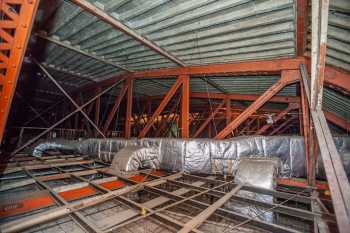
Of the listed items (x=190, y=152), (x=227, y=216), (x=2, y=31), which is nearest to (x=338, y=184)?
(x=227, y=216)

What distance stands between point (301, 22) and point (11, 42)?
147 inches

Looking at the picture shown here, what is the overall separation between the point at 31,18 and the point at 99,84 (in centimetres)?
652

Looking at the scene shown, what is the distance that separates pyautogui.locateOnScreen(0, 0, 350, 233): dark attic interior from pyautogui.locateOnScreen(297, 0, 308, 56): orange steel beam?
0.06 ft

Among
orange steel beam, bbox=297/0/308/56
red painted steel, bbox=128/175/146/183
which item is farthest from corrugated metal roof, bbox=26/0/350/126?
red painted steel, bbox=128/175/146/183

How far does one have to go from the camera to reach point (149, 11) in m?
3.23

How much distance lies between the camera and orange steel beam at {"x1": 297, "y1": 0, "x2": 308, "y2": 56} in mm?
2619

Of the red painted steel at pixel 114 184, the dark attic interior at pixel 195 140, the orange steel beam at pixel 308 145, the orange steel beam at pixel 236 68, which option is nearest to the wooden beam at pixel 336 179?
the dark attic interior at pixel 195 140

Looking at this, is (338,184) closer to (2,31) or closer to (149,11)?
(2,31)

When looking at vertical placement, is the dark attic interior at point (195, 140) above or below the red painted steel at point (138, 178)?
above

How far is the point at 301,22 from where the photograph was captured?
2896 mm

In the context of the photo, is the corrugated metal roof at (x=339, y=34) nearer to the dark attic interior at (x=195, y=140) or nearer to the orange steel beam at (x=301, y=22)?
the dark attic interior at (x=195, y=140)

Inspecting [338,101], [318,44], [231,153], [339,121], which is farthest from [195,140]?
[339,121]

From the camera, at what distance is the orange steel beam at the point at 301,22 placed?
262cm

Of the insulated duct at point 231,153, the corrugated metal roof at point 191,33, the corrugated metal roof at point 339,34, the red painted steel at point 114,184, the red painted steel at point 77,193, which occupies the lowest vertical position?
the red painted steel at point 114,184
